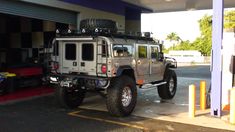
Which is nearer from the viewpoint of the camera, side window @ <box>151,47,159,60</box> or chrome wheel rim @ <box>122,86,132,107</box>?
chrome wheel rim @ <box>122,86,132,107</box>

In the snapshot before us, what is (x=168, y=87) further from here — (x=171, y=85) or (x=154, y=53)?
(x=154, y=53)

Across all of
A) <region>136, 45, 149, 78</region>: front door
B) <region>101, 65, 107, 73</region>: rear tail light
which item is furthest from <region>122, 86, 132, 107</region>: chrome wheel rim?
<region>136, 45, 149, 78</region>: front door

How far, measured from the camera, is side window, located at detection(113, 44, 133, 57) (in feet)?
28.9

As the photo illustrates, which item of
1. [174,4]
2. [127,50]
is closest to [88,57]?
[127,50]

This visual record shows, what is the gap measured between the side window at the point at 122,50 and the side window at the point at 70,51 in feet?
4.44

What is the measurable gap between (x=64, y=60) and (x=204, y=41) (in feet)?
161

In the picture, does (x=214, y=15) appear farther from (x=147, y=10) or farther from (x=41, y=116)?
(x=147, y=10)

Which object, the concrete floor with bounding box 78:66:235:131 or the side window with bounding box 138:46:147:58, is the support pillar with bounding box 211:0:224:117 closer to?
the concrete floor with bounding box 78:66:235:131

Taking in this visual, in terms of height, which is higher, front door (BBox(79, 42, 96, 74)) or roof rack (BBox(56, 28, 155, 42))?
roof rack (BBox(56, 28, 155, 42))

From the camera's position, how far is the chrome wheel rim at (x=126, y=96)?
888 cm

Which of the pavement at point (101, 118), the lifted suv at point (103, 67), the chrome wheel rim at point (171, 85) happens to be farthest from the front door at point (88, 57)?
the chrome wheel rim at point (171, 85)

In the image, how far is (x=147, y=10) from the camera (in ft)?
71.7

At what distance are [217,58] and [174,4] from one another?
12.1m

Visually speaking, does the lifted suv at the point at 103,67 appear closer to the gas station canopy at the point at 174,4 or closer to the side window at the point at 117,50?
the side window at the point at 117,50
